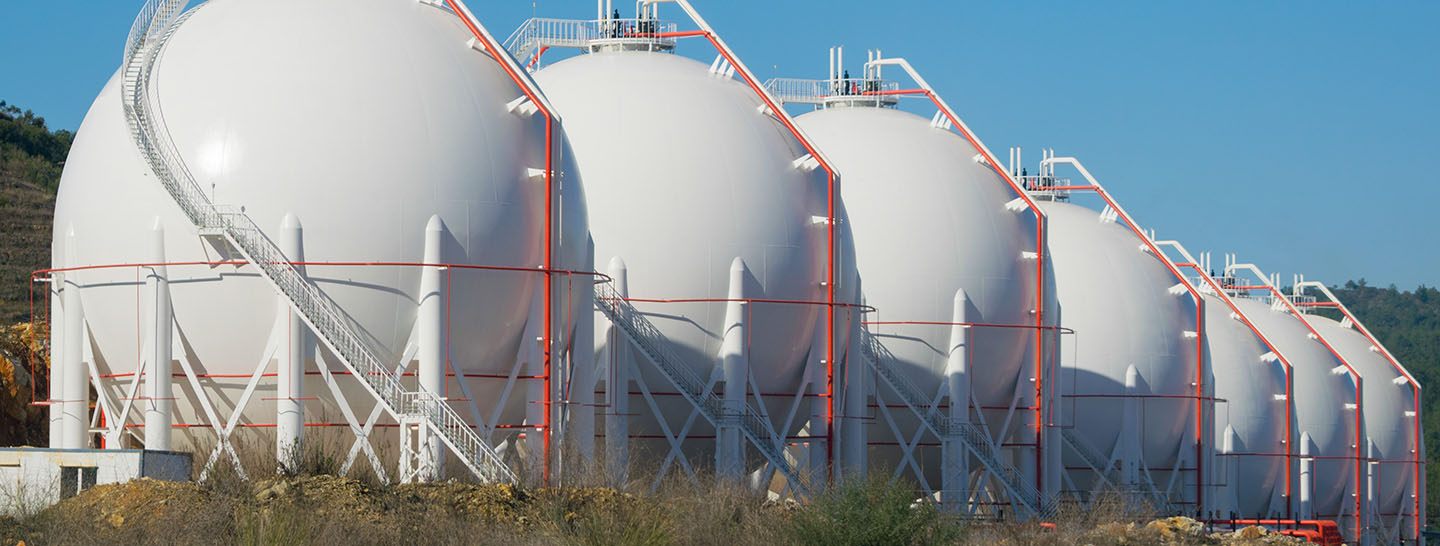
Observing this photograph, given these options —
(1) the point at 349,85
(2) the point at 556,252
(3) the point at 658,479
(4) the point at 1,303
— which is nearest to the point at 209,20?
(1) the point at 349,85

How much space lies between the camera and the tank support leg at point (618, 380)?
2947 cm

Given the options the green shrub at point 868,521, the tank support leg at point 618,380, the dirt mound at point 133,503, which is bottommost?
the green shrub at point 868,521

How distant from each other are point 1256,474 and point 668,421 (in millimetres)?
24795

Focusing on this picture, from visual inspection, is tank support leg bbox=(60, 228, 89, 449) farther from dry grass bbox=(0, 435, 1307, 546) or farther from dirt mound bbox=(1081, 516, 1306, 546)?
dirt mound bbox=(1081, 516, 1306, 546)

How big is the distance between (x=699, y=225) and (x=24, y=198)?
3323cm

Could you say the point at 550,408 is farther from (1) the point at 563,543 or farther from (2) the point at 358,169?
(1) the point at 563,543

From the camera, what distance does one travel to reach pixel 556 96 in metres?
32.3

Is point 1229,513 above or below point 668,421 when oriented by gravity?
below

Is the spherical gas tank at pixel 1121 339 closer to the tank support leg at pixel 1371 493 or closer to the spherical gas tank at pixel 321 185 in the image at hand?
the tank support leg at pixel 1371 493

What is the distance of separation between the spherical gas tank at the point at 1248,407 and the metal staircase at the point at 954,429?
12177 mm

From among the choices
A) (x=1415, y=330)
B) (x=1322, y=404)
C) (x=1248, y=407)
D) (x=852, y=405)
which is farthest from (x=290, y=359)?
(x=1415, y=330)

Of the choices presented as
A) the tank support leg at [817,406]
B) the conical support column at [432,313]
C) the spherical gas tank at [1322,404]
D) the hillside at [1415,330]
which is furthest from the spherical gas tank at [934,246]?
the hillside at [1415,330]

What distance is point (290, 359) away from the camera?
80.2 feet

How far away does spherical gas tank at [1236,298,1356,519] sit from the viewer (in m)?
54.8
